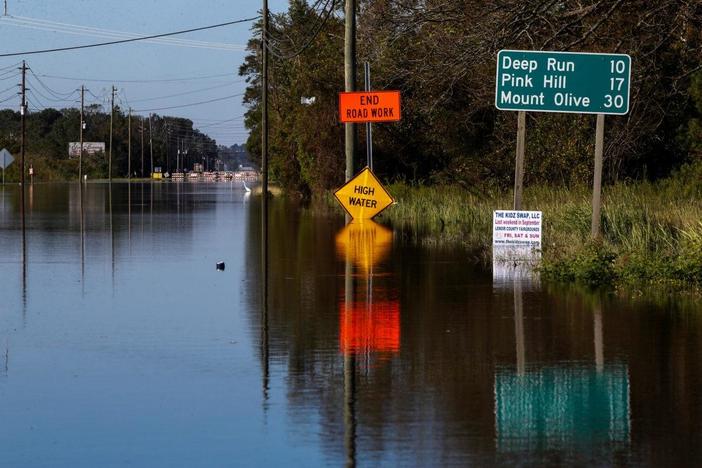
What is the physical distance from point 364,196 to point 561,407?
2102 cm

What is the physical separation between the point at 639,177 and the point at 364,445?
32.2m

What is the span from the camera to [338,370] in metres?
11.5

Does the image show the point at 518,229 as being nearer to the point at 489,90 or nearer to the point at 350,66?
the point at 350,66

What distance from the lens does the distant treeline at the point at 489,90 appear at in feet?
87.7

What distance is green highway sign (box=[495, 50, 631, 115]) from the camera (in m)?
21.2

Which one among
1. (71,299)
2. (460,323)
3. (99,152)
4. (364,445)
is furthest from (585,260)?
(99,152)

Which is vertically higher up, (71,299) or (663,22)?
(663,22)

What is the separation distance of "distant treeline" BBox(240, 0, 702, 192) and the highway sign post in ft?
11.0

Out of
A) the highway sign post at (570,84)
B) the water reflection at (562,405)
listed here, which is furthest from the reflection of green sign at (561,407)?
the highway sign post at (570,84)

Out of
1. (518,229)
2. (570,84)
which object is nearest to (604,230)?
(518,229)

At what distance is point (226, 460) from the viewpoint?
7996mm

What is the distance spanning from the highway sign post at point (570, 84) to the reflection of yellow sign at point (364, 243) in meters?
4.02

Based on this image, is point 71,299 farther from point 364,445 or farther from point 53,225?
point 53,225

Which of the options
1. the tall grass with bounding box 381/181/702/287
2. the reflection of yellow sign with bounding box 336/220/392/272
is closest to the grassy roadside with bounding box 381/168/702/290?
the tall grass with bounding box 381/181/702/287
